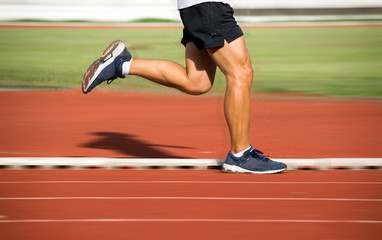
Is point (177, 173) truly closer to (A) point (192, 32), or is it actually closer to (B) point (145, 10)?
(A) point (192, 32)

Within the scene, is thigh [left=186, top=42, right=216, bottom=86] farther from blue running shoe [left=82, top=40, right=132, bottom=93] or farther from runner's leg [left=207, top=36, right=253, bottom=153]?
blue running shoe [left=82, top=40, right=132, bottom=93]

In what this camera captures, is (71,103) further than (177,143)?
Yes

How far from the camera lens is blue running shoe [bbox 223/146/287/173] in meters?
5.14

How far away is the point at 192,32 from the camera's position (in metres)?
4.98

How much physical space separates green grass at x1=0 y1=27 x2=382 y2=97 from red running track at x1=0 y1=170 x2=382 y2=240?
7.82 meters

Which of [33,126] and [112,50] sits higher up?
[112,50]

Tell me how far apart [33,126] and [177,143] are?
1.86 meters

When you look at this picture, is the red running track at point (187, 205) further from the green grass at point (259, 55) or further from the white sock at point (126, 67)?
the green grass at point (259, 55)

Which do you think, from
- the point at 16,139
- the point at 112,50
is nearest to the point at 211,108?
the point at 16,139

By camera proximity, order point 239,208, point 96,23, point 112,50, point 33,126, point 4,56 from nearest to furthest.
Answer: point 239,208 → point 112,50 → point 33,126 → point 4,56 → point 96,23

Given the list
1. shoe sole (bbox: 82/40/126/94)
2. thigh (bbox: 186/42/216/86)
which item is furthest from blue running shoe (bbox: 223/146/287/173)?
shoe sole (bbox: 82/40/126/94)

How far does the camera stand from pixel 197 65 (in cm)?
529

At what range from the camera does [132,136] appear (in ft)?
24.2

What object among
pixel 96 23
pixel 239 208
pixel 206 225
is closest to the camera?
pixel 206 225
